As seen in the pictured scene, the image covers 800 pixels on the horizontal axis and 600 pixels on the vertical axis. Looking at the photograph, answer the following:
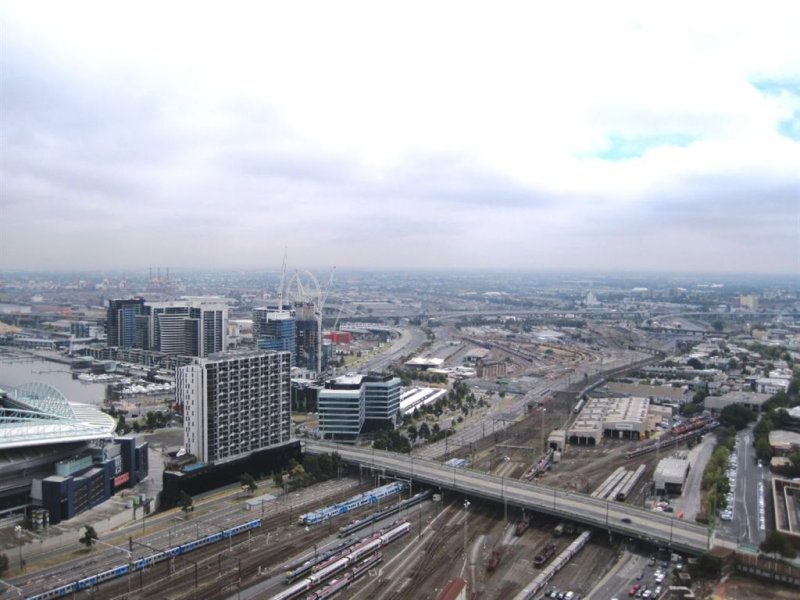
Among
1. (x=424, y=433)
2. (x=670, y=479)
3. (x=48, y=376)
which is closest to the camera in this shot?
(x=670, y=479)

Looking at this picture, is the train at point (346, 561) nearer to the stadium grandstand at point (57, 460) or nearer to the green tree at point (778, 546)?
the stadium grandstand at point (57, 460)

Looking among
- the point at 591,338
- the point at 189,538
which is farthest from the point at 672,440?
the point at 591,338

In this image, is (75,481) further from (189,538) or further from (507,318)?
(507,318)

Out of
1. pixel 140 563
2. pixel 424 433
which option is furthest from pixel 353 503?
pixel 424 433

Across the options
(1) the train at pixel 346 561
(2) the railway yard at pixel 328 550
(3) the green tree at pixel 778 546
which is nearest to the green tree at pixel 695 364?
(2) the railway yard at pixel 328 550

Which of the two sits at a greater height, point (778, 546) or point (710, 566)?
point (778, 546)

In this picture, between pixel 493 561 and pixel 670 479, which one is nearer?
pixel 493 561

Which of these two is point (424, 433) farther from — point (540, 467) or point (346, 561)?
point (346, 561)
